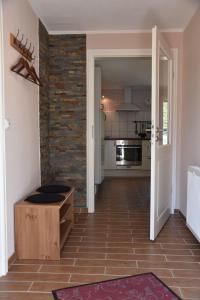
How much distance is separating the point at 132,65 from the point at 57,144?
7.54ft

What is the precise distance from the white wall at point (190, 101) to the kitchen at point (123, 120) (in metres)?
1.68

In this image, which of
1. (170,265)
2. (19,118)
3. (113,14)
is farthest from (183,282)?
(113,14)

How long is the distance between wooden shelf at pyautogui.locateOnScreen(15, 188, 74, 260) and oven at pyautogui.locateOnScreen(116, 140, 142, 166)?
185 inches

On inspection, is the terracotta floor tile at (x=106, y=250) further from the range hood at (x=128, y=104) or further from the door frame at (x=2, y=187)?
the range hood at (x=128, y=104)

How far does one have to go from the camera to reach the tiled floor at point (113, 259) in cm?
210

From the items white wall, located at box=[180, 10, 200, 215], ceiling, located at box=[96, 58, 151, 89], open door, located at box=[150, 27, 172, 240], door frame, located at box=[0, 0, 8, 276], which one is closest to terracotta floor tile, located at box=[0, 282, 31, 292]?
door frame, located at box=[0, 0, 8, 276]

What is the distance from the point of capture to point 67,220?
3.21 m

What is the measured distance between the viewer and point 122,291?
1993 mm

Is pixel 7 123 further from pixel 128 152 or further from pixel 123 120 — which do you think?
pixel 123 120

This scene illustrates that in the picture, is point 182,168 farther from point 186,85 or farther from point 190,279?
point 190,279

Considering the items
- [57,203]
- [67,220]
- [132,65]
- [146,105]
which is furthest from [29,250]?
[146,105]

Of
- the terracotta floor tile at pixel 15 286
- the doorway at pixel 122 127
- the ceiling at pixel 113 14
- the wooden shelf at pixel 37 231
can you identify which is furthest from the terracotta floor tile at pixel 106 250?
the ceiling at pixel 113 14

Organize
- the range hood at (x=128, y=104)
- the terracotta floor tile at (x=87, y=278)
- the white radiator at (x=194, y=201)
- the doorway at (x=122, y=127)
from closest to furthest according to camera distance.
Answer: the terracotta floor tile at (x=87, y=278)
the white radiator at (x=194, y=201)
the doorway at (x=122, y=127)
the range hood at (x=128, y=104)

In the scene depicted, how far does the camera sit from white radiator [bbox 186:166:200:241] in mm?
2614
